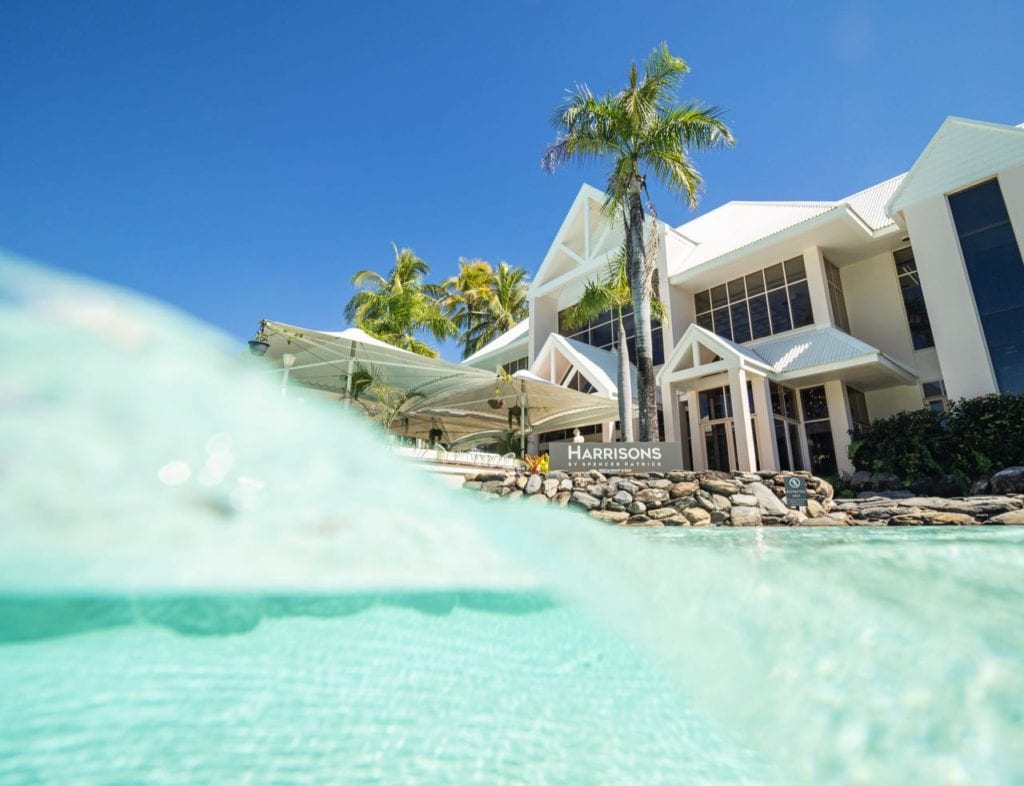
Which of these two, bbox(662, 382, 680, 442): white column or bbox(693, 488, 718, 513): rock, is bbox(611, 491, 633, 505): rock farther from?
bbox(662, 382, 680, 442): white column

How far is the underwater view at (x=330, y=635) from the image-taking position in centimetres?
153

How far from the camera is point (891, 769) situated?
5.13ft

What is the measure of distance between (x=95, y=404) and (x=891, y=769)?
11.2ft

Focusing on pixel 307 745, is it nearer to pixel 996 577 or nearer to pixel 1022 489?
pixel 996 577

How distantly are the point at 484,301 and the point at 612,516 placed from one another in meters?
21.9

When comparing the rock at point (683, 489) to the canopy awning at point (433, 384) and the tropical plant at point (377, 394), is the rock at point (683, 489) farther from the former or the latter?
the tropical plant at point (377, 394)

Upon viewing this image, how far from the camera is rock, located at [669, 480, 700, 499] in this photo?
9922 mm

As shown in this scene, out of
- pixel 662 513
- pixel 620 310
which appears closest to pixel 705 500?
pixel 662 513

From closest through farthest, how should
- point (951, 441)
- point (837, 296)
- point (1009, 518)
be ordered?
point (1009, 518) < point (951, 441) < point (837, 296)

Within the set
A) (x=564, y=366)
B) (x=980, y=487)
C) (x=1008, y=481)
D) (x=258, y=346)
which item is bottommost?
(x=980, y=487)

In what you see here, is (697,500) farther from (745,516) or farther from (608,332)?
(608,332)

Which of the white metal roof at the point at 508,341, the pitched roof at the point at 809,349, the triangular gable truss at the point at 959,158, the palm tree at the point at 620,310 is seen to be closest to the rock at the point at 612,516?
the palm tree at the point at 620,310

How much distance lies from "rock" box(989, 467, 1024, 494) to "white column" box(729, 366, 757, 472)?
453cm

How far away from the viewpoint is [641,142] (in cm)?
1239
